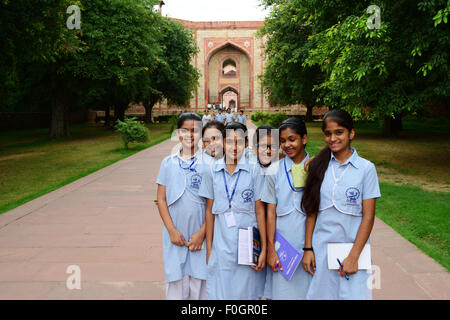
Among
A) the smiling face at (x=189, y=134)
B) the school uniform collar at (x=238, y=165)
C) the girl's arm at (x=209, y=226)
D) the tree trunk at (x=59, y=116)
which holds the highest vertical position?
the tree trunk at (x=59, y=116)

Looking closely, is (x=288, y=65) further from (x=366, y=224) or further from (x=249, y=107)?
(x=249, y=107)

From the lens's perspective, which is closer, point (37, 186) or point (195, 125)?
point (195, 125)

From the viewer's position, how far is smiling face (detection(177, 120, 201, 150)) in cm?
260

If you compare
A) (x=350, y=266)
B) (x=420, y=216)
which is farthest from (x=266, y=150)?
(x=420, y=216)

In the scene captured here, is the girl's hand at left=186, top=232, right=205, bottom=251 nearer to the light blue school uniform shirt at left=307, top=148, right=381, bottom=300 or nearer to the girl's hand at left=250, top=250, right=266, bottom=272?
the girl's hand at left=250, top=250, right=266, bottom=272

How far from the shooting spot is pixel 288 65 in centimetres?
1847

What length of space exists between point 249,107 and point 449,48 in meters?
39.9

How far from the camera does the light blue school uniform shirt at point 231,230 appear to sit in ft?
7.66

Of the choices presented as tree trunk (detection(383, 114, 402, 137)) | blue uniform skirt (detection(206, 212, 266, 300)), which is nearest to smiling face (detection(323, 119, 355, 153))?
blue uniform skirt (detection(206, 212, 266, 300))

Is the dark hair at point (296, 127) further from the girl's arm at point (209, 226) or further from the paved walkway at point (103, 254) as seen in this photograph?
the paved walkway at point (103, 254)

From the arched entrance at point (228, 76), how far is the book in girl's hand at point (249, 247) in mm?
44701

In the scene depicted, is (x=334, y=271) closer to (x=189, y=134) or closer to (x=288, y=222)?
(x=288, y=222)

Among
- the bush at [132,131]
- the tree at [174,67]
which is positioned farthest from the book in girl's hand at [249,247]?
the tree at [174,67]
